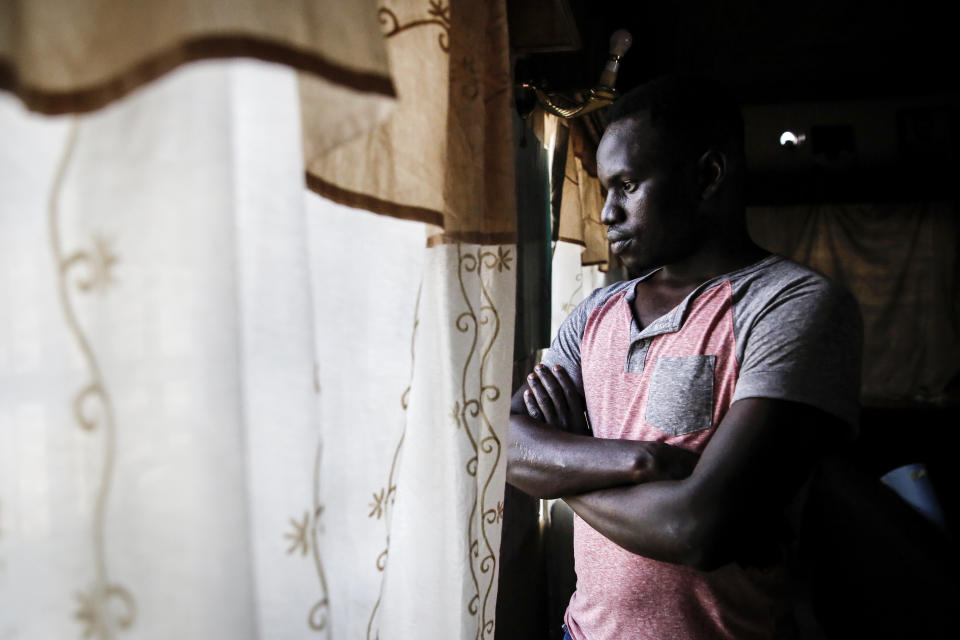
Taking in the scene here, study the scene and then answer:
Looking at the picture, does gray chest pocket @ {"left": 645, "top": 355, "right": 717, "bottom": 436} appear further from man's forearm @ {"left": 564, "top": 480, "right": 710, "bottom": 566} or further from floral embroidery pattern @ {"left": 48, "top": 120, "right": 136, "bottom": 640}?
floral embroidery pattern @ {"left": 48, "top": 120, "right": 136, "bottom": 640}

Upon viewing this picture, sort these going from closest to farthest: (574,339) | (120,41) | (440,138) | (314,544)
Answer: (120,41), (314,544), (440,138), (574,339)

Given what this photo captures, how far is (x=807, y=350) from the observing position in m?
0.82

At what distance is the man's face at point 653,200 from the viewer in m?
1.06

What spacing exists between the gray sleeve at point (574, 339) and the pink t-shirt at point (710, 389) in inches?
4.8

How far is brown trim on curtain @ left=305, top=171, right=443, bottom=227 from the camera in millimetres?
539

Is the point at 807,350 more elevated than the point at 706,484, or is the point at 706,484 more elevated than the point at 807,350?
the point at 807,350

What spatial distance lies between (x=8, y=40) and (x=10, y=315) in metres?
0.14

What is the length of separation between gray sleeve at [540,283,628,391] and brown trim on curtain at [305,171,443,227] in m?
0.58

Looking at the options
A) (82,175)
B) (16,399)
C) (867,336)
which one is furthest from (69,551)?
(867,336)

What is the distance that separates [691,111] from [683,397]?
0.53 metres

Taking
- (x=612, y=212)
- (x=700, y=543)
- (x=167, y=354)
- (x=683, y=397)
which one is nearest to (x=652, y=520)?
(x=700, y=543)

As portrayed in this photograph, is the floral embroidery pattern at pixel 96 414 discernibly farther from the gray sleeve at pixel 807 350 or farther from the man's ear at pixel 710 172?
the man's ear at pixel 710 172

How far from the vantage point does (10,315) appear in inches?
13.0

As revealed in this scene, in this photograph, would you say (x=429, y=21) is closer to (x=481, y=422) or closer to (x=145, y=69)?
(x=145, y=69)
